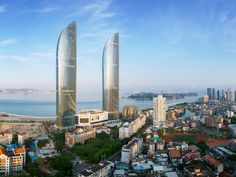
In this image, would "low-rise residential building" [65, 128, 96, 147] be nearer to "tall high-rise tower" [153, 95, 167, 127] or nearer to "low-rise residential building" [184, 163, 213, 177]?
"low-rise residential building" [184, 163, 213, 177]

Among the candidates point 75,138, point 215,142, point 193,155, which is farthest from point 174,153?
point 75,138

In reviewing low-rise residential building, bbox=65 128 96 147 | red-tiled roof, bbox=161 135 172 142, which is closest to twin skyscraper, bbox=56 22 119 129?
low-rise residential building, bbox=65 128 96 147

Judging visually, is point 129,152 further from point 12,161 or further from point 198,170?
point 12,161

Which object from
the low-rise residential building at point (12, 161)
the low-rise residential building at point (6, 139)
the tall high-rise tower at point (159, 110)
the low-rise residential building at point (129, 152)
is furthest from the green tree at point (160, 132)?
the low-rise residential building at point (12, 161)

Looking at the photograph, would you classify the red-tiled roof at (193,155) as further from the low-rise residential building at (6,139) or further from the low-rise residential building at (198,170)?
the low-rise residential building at (6,139)

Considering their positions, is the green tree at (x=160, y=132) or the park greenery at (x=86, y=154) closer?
the park greenery at (x=86, y=154)

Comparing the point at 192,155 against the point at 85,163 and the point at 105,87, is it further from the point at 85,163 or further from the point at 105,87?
the point at 105,87
